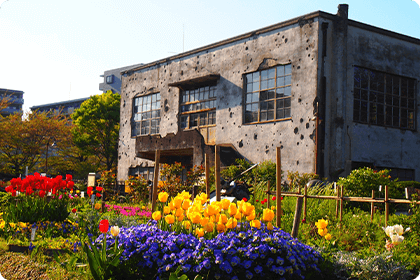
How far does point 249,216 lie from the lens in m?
5.02

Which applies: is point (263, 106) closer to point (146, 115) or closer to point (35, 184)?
point (146, 115)

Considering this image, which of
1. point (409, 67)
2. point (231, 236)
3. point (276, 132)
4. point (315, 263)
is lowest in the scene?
point (315, 263)

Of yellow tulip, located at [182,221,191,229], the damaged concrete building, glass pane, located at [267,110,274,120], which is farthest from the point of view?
glass pane, located at [267,110,274,120]

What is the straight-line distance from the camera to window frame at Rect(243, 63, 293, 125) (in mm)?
16156

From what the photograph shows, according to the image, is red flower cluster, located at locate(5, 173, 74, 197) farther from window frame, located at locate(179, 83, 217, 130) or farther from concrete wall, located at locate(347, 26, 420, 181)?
window frame, located at locate(179, 83, 217, 130)

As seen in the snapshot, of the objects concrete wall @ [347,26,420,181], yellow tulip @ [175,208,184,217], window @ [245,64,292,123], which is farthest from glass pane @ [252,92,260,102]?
yellow tulip @ [175,208,184,217]

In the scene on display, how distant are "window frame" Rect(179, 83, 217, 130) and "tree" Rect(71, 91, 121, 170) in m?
11.1

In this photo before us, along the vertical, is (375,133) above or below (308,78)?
below

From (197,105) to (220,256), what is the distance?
16.1 metres

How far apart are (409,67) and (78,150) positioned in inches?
917

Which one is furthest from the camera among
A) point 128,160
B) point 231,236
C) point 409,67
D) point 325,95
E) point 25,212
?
point 128,160

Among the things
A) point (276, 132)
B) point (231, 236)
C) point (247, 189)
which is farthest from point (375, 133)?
point (231, 236)

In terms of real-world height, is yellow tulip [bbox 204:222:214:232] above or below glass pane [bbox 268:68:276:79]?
below

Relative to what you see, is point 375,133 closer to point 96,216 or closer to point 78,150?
point 96,216
